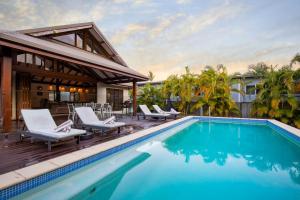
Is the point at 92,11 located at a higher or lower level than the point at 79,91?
higher

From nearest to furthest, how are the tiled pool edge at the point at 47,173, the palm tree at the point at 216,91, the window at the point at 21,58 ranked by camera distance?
the tiled pool edge at the point at 47,173, the window at the point at 21,58, the palm tree at the point at 216,91

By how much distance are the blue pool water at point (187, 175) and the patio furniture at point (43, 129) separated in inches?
47.5

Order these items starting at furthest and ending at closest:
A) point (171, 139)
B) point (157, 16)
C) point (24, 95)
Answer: point (157, 16), point (24, 95), point (171, 139)

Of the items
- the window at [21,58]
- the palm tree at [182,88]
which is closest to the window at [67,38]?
the window at [21,58]

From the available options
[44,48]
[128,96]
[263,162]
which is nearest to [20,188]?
[44,48]

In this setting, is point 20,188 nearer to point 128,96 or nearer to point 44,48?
point 44,48

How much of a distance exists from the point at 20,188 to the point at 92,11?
541 inches

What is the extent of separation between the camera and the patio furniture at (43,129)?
478cm

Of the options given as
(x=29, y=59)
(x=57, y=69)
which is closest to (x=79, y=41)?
(x=57, y=69)

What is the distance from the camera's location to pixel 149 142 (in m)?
7.25

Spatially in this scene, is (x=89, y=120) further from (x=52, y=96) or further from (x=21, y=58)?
(x=52, y=96)

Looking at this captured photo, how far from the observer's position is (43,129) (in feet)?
17.9

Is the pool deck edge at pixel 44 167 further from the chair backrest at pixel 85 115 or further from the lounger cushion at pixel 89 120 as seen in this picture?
the chair backrest at pixel 85 115

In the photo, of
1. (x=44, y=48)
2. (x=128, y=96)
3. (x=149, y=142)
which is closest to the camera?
(x=44, y=48)
